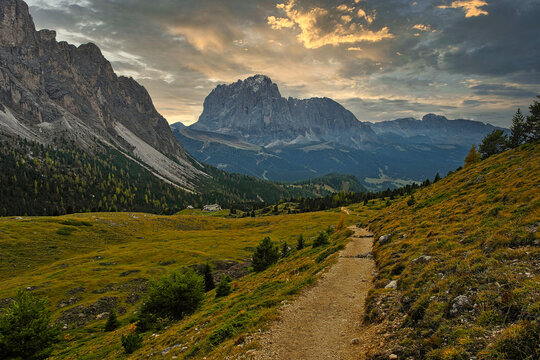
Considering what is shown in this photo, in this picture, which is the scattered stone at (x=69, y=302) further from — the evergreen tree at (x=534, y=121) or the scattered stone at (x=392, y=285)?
the evergreen tree at (x=534, y=121)

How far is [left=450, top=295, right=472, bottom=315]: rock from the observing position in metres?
11.6

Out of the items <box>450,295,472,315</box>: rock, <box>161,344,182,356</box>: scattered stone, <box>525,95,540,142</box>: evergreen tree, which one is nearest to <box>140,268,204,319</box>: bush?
<box>161,344,182,356</box>: scattered stone

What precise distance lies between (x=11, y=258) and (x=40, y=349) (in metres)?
61.2

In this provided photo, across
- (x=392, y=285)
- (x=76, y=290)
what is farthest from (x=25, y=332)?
(x=392, y=285)

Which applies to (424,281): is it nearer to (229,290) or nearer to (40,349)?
(229,290)

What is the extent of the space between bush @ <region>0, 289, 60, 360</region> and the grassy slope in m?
38.9

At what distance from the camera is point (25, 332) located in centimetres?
3012

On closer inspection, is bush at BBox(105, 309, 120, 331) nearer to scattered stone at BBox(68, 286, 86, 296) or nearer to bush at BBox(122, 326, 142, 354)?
scattered stone at BBox(68, 286, 86, 296)

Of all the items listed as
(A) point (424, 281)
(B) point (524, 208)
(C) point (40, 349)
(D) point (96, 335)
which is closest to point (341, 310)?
(A) point (424, 281)

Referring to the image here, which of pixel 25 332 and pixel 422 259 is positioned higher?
pixel 422 259

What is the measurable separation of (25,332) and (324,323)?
3586cm

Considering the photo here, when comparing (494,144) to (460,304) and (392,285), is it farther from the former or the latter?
(460,304)

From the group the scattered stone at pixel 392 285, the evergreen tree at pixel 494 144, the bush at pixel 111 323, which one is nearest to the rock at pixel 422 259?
the scattered stone at pixel 392 285

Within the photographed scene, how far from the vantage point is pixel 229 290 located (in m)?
39.6
